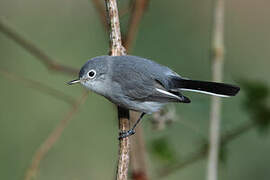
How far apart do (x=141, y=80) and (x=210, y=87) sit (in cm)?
43

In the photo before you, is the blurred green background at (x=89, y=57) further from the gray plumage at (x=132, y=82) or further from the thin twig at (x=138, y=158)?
the gray plumage at (x=132, y=82)

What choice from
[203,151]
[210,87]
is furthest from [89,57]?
[210,87]

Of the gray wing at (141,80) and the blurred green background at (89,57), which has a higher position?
the blurred green background at (89,57)

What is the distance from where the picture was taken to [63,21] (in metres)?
6.00

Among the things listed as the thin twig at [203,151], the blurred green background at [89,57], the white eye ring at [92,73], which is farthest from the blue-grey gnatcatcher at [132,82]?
the blurred green background at [89,57]

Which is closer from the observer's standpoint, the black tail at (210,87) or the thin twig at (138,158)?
the black tail at (210,87)

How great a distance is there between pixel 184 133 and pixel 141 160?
7.16 feet

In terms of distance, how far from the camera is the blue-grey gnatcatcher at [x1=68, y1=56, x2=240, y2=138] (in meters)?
2.81

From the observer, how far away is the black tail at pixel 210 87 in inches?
105

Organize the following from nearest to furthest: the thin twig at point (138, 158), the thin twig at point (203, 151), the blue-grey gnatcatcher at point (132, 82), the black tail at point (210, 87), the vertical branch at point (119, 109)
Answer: the vertical branch at point (119, 109) → the black tail at point (210, 87) → the blue-grey gnatcatcher at point (132, 82) → the thin twig at point (138, 158) → the thin twig at point (203, 151)

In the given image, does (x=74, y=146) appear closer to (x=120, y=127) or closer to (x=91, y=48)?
(x=91, y=48)

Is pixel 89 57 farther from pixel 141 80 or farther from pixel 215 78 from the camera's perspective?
pixel 215 78

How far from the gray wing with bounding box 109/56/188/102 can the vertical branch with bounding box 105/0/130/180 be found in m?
0.08

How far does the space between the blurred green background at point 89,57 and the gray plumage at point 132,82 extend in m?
1.03
